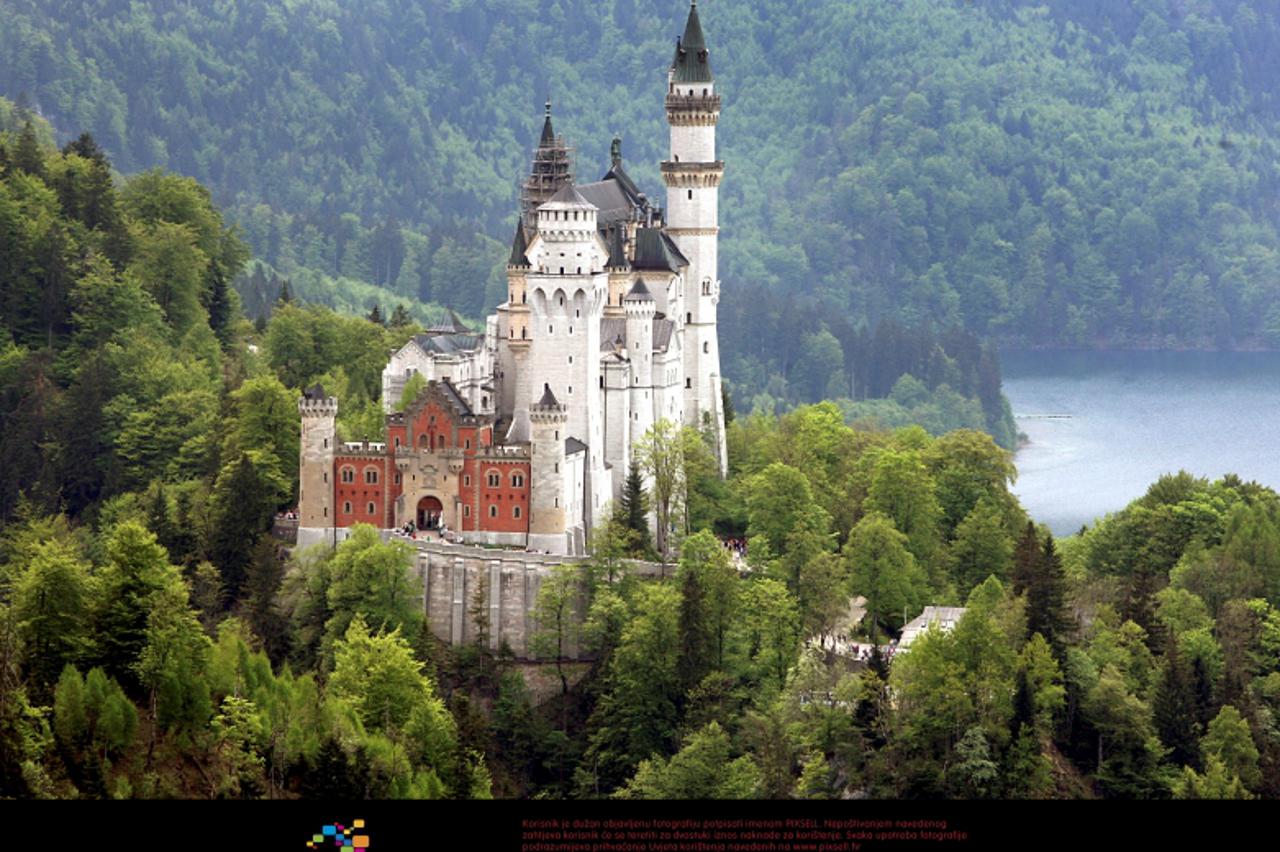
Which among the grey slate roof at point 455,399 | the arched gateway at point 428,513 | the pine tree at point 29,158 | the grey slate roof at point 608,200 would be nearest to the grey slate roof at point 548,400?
the grey slate roof at point 455,399

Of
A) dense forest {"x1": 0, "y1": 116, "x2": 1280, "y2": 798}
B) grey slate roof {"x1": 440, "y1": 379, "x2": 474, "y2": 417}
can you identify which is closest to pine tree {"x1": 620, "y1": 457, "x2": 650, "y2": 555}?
dense forest {"x1": 0, "y1": 116, "x2": 1280, "y2": 798}

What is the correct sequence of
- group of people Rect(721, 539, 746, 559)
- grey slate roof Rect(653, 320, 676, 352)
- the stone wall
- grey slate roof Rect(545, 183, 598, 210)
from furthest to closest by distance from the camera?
1. grey slate roof Rect(653, 320, 676, 352)
2. group of people Rect(721, 539, 746, 559)
3. grey slate roof Rect(545, 183, 598, 210)
4. the stone wall

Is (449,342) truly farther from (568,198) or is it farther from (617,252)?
(617,252)

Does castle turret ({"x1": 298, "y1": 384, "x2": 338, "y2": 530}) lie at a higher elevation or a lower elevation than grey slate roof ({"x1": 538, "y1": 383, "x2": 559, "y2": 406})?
lower

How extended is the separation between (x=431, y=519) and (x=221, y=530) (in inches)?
257

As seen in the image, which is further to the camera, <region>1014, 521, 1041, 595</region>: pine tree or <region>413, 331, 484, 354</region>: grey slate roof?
<region>413, 331, 484, 354</region>: grey slate roof

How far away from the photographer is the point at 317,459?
75.7 metres

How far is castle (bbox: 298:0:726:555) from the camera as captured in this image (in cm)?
7506

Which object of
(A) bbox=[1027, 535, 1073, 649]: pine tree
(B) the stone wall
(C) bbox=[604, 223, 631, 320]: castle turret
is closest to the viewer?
(A) bbox=[1027, 535, 1073, 649]: pine tree

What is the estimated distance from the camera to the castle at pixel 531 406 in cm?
7506

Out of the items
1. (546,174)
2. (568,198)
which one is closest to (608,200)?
(546,174)

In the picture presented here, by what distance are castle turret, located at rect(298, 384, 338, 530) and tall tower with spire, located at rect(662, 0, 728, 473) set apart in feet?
46.1

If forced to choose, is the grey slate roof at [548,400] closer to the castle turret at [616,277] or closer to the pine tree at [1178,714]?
the castle turret at [616,277]

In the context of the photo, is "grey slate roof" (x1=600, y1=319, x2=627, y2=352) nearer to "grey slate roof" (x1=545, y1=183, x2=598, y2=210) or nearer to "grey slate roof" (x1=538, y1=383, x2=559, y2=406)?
"grey slate roof" (x1=545, y1=183, x2=598, y2=210)
